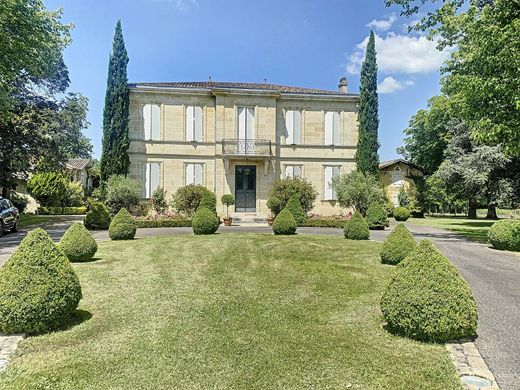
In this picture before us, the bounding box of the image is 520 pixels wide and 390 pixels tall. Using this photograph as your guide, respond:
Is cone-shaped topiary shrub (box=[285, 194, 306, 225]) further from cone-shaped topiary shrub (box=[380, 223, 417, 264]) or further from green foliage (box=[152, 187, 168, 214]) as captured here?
cone-shaped topiary shrub (box=[380, 223, 417, 264])

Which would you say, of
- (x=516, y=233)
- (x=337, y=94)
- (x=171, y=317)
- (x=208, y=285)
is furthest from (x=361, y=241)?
(x=337, y=94)

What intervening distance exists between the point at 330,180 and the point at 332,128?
11.5 ft

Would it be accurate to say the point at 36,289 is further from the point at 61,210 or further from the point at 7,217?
the point at 61,210

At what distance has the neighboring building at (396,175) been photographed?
32781 millimetres

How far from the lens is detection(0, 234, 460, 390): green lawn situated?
138 inches

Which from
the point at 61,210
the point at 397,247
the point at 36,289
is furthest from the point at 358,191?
the point at 61,210

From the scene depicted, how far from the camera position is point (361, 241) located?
13000 mm

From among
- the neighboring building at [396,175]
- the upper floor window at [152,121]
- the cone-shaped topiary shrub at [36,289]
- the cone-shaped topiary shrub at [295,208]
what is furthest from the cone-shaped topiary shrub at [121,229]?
the neighboring building at [396,175]

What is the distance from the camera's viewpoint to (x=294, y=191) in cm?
2153

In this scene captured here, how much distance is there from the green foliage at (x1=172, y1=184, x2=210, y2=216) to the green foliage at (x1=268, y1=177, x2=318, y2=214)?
4.19m

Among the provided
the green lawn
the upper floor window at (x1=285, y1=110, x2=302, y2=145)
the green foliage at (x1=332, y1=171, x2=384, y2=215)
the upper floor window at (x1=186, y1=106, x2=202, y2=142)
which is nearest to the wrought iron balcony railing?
the upper floor window at (x1=285, y1=110, x2=302, y2=145)

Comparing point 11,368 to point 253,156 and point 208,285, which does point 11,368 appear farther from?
point 253,156

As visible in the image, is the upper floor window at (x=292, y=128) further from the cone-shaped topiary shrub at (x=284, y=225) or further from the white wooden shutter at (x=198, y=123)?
the cone-shaped topiary shrub at (x=284, y=225)

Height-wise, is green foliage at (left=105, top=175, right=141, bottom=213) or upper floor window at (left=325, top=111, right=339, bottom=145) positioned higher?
upper floor window at (left=325, top=111, right=339, bottom=145)
